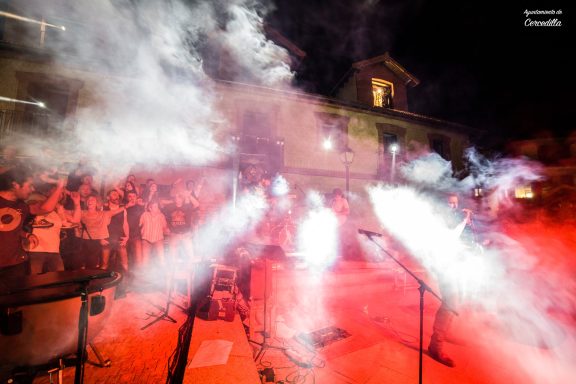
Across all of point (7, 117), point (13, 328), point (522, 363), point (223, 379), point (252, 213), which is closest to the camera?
point (13, 328)

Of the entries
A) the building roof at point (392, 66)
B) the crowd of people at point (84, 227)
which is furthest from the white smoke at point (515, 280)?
the building roof at point (392, 66)

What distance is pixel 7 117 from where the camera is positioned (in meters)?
9.66

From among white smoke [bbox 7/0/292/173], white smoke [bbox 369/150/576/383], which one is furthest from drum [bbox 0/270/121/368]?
white smoke [bbox 7/0/292/173]

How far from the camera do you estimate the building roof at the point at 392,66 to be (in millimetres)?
16406

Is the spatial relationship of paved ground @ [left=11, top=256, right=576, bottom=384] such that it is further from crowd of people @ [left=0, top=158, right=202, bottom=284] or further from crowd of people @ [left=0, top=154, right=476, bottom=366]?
crowd of people @ [left=0, top=158, right=202, bottom=284]

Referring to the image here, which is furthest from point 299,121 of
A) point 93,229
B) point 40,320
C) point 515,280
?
point 40,320

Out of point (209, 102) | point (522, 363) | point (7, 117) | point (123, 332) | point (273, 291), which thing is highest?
point (209, 102)

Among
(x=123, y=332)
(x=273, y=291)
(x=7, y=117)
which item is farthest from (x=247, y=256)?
(x=7, y=117)

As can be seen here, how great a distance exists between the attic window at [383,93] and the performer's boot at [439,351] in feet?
51.4

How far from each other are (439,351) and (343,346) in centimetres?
174

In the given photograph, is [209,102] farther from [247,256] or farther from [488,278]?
[488,278]

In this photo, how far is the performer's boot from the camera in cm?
445

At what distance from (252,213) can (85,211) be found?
577 centimetres

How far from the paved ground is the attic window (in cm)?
1410
